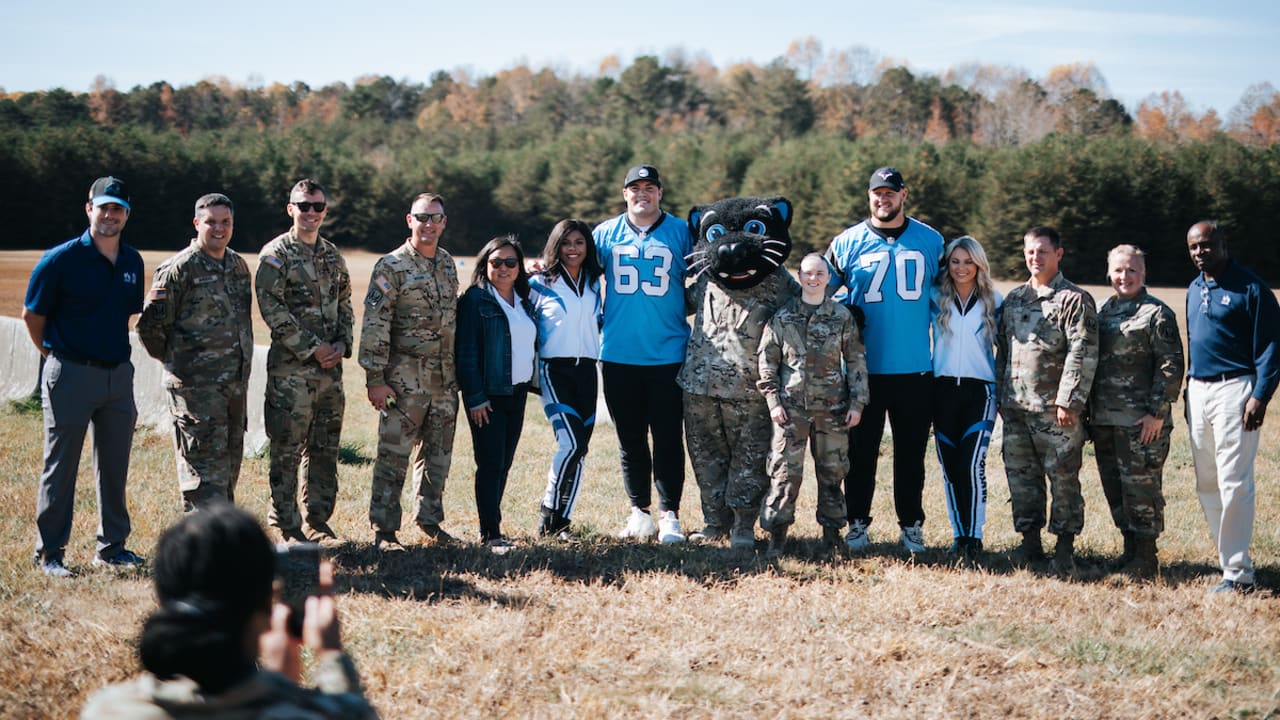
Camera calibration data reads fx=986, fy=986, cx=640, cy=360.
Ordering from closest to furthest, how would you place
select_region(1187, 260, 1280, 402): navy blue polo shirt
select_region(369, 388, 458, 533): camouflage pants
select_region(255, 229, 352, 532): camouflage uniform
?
select_region(1187, 260, 1280, 402): navy blue polo shirt → select_region(255, 229, 352, 532): camouflage uniform → select_region(369, 388, 458, 533): camouflage pants

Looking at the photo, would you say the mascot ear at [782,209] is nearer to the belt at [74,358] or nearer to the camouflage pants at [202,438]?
the camouflage pants at [202,438]

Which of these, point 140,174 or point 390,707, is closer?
point 390,707

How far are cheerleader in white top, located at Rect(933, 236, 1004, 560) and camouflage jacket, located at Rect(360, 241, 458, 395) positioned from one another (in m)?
3.14

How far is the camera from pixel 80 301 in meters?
5.51

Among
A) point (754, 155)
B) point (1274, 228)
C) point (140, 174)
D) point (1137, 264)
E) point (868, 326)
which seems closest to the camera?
point (1137, 264)

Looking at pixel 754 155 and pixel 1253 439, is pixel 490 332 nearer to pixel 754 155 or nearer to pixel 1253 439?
pixel 1253 439

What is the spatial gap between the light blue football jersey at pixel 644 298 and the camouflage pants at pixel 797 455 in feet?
3.16

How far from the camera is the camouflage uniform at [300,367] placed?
5.94 metres

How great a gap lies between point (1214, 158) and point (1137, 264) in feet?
124

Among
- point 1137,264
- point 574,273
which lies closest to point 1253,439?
point 1137,264

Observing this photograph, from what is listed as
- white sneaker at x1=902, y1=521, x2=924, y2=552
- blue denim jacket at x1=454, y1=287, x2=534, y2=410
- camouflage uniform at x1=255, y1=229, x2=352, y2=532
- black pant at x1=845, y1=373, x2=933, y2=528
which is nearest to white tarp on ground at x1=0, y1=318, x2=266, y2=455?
camouflage uniform at x1=255, y1=229, x2=352, y2=532

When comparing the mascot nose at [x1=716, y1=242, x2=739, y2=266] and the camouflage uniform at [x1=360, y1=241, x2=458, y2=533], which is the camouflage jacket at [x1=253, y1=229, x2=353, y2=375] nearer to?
the camouflage uniform at [x1=360, y1=241, x2=458, y2=533]

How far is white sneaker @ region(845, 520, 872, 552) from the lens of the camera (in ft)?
21.5

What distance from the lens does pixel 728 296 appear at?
649 cm
